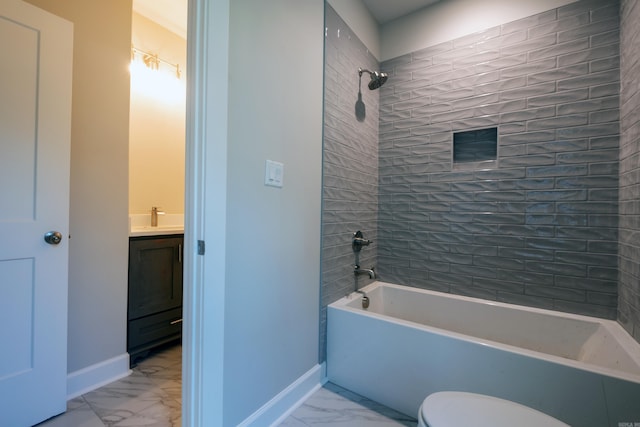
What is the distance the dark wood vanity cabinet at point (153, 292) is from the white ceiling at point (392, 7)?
2.27m

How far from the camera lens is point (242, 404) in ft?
3.91

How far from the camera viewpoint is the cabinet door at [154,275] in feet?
5.77

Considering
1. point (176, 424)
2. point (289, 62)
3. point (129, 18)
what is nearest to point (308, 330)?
point (176, 424)

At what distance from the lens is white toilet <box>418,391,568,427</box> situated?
801 millimetres

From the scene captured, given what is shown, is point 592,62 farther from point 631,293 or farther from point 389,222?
point 389,222

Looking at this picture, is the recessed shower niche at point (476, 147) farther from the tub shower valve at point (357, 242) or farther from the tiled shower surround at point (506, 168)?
the tub shower valve at point (357, 242)

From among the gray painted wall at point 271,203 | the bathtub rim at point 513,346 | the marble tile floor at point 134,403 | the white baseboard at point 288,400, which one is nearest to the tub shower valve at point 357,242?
the bathtub rim at point 513,346

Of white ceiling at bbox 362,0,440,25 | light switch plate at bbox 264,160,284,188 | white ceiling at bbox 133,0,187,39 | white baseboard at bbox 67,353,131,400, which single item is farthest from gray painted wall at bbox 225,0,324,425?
white ceiling at bbox 133,0,187,39

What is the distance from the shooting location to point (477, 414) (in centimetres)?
84

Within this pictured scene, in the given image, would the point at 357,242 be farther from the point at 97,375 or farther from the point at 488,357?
the point at 97,375

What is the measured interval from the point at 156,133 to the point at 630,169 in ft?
10.4

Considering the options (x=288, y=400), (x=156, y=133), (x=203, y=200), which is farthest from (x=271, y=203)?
(x=156, y=133)

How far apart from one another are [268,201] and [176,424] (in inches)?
45.6

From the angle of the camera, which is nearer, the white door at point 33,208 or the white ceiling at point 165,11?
the white door at point 33,208
